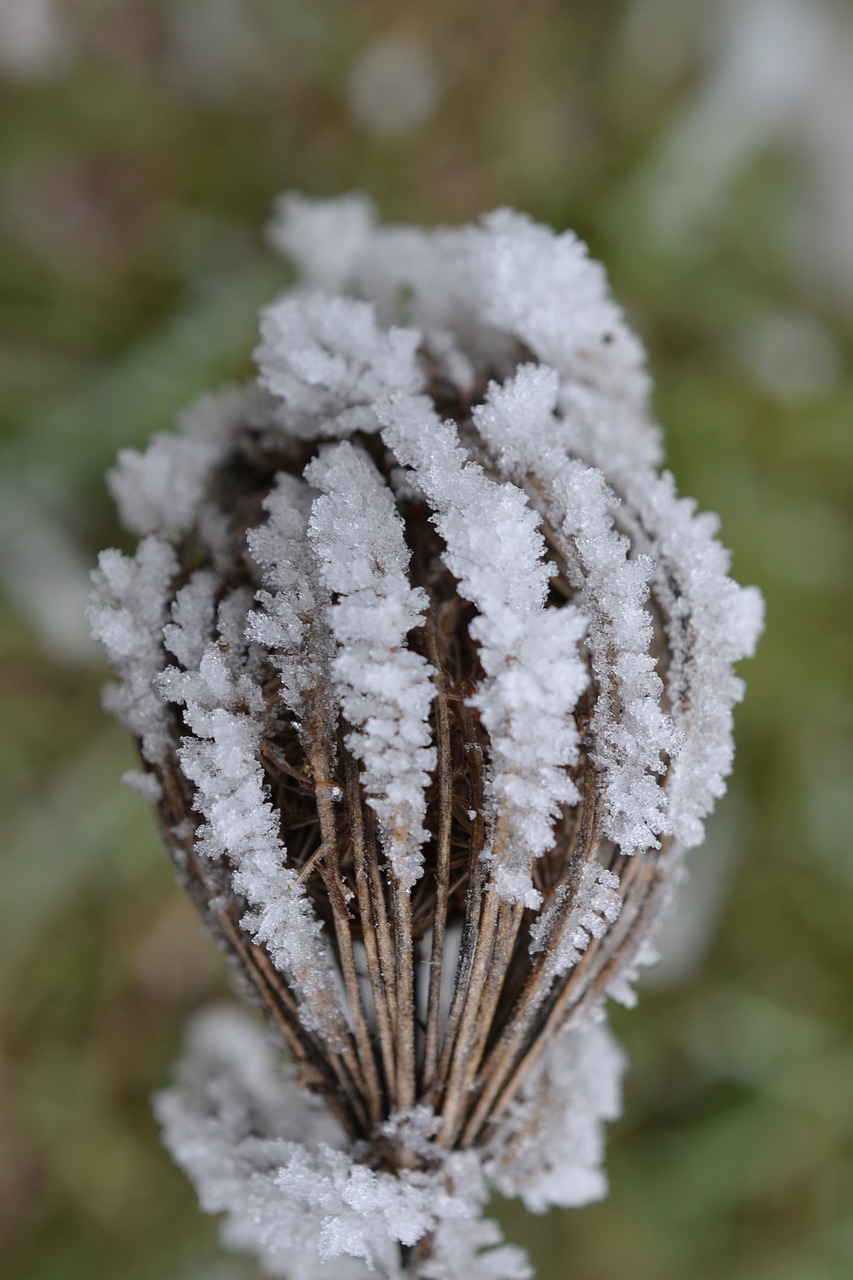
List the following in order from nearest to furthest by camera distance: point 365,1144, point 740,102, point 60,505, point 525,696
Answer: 1. point 525,696
2. point 365,1144
3. point 60,505
4. point 740,102

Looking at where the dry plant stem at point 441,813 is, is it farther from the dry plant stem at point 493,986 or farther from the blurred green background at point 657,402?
the blurred green background at point 657,402

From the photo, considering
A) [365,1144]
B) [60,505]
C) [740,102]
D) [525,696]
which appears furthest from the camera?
[740,102]

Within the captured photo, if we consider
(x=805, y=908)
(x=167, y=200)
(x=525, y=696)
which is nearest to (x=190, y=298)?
(x=167, y=200)

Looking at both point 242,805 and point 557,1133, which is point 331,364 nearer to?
point 242,805

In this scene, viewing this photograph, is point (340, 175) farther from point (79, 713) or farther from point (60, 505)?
point (79, 713)

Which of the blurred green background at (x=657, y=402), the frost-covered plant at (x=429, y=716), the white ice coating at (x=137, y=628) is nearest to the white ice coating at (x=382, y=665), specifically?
the frost-covered plant at (x=429, y=716)

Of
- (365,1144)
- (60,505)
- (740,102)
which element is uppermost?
(740,102)

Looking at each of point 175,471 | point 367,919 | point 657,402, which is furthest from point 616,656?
point 657,402

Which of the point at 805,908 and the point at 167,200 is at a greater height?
the point at 167,200
